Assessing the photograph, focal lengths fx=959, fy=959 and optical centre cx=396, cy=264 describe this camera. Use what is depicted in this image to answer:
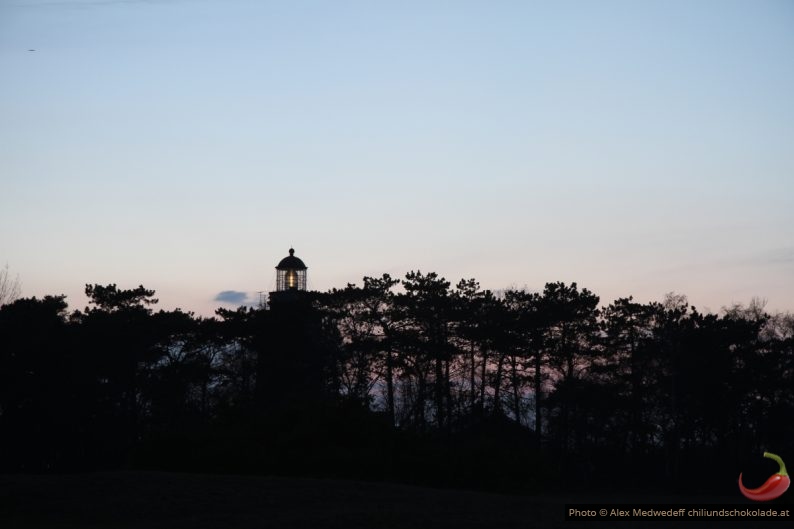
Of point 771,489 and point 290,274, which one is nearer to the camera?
Answer: point 771,489

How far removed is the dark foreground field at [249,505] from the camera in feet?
71.0

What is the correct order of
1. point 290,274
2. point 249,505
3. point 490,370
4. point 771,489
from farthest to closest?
point 490,370
point 290,274
point 771,489
point 249,505

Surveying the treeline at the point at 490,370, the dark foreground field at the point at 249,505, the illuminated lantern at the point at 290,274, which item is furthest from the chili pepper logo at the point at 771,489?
the illuminated lantern at the point at 290,274

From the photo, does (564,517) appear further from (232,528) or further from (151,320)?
(151,320)

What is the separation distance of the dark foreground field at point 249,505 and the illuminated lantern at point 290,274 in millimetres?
22079

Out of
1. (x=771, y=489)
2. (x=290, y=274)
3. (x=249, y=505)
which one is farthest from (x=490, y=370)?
(x=249, y=505)

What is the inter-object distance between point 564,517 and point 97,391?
2736cm

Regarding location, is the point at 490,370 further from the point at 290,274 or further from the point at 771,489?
the point at 771,489

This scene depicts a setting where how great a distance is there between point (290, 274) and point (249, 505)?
2568 centimetres

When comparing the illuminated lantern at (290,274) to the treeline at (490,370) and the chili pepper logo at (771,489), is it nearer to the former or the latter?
the treeline at (490,370)

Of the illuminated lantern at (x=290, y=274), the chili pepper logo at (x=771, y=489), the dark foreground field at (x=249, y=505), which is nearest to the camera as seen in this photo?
the dark foreground field at (x=249, y=505)

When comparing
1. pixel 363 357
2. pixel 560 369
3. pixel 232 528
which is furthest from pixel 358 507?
pixel 560 369

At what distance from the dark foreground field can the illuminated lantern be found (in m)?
22.1

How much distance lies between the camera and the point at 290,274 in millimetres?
48750
